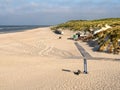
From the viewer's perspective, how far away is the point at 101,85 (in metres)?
8.96

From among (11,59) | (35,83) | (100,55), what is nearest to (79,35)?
(100,55)

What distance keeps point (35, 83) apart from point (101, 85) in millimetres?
2141

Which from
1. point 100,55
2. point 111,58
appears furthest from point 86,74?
point 100,55

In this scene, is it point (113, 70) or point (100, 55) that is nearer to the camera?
point (113, 70)

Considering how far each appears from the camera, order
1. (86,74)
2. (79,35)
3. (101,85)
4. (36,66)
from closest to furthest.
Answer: (101,85) → (86,74) → (36,66) → (79,35)

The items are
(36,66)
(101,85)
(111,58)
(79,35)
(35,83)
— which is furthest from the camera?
(79,35)

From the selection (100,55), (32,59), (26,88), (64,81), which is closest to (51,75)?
(64,81)

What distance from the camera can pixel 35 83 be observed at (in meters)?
9.55

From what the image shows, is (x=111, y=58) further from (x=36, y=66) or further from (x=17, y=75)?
(x=17, y=75)

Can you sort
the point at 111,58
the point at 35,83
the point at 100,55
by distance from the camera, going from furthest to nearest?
1. the point at 100,55
2. the point at 111,58
3. the point at 35,83

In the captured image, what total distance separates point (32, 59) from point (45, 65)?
80.3 inches

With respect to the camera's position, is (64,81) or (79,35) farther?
(79,35)

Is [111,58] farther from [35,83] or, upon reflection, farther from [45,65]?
[35,83]

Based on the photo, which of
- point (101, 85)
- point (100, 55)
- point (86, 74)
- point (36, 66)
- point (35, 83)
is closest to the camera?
point (101, 85)
